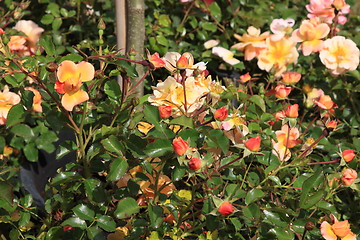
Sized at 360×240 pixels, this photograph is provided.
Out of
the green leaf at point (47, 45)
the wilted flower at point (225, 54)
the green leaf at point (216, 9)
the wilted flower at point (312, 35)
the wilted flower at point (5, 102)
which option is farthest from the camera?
the green leaf at point (216, 9)

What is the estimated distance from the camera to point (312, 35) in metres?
1.74

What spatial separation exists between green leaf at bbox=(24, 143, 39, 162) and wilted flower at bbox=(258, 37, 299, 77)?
846mm

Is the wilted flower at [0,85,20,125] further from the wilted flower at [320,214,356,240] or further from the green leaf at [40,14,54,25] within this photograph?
the wilted flower at [320,214,356,240]

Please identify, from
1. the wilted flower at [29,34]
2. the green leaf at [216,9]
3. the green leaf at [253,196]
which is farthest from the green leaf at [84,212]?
the green leaf at [216,9]

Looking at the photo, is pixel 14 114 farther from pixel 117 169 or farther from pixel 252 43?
pixel 252 43

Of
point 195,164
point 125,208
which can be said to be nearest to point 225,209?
point 195,164

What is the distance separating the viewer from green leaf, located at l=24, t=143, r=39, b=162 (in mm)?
1757

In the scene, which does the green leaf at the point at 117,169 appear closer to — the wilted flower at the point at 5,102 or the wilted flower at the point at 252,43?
the wilted flower at the point at 5,102

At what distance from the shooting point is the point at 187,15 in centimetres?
217

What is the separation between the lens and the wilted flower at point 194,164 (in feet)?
3.33

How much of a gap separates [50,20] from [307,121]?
105 centimetres

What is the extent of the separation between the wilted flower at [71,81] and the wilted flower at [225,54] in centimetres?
95

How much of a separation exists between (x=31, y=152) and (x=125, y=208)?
767mm

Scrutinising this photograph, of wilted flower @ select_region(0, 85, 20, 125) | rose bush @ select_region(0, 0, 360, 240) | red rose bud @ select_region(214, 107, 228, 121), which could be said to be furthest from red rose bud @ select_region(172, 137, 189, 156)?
wilted flower @ select_region(0, 85, 20, 125)
